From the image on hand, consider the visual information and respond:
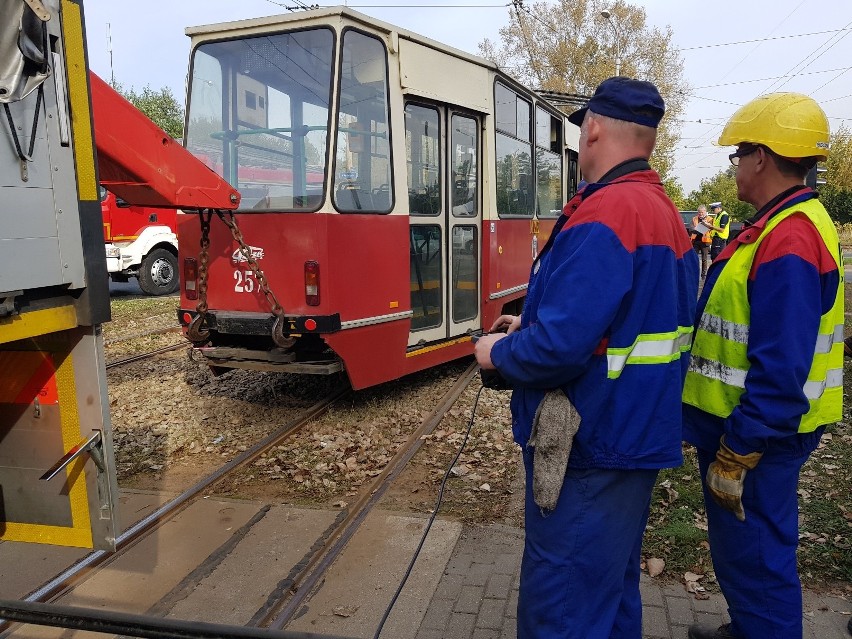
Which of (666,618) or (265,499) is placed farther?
(265,499)

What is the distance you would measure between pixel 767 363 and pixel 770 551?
0.70 metres

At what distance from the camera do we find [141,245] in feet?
47.8

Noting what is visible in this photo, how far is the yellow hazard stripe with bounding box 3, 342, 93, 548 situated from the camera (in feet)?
7.91

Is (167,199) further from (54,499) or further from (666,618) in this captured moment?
(666,618)

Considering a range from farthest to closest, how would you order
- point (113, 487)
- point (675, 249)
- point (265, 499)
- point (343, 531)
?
point (265, 499) → point (343, 531) → point (113, 487) → point (675, 249)

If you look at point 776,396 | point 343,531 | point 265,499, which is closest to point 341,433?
point 265,499

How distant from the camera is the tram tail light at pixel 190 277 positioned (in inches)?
231

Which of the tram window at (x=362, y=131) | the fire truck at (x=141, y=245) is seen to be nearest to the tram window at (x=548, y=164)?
the tram window at (x=362, y=131)

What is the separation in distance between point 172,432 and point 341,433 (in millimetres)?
1382

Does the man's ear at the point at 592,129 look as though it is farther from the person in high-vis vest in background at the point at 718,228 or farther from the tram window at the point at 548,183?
the person in high-vis vest in background at the point at 718,228

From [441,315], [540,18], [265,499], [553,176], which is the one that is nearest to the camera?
[265,499]

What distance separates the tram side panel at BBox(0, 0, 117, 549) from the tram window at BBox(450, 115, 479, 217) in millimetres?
4851

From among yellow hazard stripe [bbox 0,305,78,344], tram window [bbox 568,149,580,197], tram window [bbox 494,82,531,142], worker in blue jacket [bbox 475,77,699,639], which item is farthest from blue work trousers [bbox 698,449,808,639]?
tram window [bbox 568,149,580,197]

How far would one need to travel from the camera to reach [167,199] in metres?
3.25
